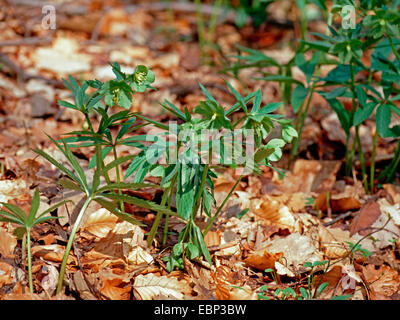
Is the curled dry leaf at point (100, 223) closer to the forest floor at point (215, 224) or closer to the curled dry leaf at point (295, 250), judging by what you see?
the forest floor at point (215, 224)

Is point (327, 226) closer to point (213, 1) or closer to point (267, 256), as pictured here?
point (267, 256)

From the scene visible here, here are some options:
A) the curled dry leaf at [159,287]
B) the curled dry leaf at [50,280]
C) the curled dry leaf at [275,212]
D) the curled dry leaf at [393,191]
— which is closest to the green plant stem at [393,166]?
the curled dry leaf at [393,191]

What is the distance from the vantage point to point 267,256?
48.3 inches

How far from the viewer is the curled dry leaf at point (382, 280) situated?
1.22 m

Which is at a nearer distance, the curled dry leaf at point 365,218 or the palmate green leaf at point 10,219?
the palmate green leaf at point 10,219

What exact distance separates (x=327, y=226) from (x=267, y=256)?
1.21 feet

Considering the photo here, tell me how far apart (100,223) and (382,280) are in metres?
0.84

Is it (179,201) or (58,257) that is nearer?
(179,201)

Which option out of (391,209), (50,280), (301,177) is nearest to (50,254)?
(50,280)

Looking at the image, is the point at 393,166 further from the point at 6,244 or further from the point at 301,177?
the point at 6,244

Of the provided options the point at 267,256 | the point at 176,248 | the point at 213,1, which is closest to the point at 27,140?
the point at 176,248

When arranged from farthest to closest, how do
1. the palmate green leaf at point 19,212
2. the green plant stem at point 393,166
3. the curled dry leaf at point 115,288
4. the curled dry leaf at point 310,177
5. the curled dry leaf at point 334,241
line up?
the curled dry leaf at point 310,177
the green plant stem at point 393,166
the curled dry leaf at point 334,241
the curled dry leaf at point 115,288
the palmate green leaf at point 19,212

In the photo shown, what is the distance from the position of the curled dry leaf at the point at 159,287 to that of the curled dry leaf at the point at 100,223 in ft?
0.74

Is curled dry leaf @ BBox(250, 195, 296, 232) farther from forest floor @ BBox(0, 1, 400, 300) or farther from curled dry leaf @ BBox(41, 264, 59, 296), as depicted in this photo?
curled dry leaf @ BBox(41, 264, 59, 296)
